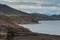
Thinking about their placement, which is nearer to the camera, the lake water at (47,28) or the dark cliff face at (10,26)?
the dark cliff face at (10,26)

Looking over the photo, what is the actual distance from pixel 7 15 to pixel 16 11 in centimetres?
167

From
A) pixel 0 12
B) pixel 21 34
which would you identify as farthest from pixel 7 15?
pixel 21 34

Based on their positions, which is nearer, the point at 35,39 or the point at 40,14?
the point at 35,39

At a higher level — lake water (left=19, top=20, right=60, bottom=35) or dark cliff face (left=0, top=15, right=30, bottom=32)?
dark cliff face (left=0, top=15, right=30, bottom=32)

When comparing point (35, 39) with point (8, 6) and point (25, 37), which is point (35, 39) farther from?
point (8, 6)

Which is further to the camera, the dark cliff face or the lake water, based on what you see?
the lake water

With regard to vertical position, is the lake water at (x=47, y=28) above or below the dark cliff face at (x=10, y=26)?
below

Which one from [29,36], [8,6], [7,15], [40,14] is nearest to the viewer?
[29,36]

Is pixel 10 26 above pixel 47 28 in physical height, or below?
above

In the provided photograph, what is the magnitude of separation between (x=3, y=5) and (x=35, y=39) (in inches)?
122

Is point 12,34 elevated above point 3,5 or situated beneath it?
situated beneath

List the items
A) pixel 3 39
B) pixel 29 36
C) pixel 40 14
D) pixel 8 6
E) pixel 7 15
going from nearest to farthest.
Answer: pixel 3 39 → pixel 29 36 → pixel 40 14 → pixel 8 6 → pixel 7 15

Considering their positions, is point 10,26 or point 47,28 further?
point 47,28

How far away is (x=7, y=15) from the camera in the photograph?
10469 millimetres
